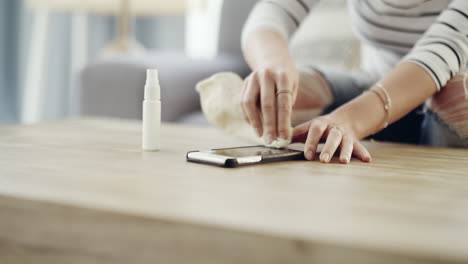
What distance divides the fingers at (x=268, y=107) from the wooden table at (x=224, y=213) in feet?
0.40

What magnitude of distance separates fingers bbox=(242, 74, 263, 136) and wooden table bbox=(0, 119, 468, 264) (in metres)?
0.16

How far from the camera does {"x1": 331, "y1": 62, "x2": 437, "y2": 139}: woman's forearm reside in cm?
81

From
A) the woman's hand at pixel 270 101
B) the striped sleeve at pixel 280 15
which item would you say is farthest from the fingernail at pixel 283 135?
the striped sleeve at pixel 280 15

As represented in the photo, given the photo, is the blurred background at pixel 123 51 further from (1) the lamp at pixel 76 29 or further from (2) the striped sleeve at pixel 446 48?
(2) the striped sleeve at pixel 446 48

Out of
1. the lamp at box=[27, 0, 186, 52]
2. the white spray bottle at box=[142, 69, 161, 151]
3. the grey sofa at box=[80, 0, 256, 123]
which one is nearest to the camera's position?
the white spray bottle at box=[142, 69, 161, 151]

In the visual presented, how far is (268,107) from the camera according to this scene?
0.73 m

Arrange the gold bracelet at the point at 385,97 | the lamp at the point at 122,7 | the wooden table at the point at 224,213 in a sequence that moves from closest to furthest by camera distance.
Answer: the wooden table at the point at 224,213 < the gold bracelet at the point at 385,97 < the lamp at the point at 122,7

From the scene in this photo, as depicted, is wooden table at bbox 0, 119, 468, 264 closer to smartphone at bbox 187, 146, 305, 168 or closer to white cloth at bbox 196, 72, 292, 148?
smartphone at bbox 187, 146, 305, 168

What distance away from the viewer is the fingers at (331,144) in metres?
0.67

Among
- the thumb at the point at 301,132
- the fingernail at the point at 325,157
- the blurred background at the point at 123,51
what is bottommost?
the fingernail at the point at 325,157

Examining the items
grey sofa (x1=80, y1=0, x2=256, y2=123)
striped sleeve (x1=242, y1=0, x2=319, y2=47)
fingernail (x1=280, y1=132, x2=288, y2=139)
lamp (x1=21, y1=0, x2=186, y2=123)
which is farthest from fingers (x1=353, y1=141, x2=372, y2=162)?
lamp (x1=21, y1=0, x2=186, y2=123)

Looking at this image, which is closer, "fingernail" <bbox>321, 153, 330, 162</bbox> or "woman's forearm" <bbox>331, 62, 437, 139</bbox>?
"fingernail" <bbox>321, 153, 330, 162</bbox>

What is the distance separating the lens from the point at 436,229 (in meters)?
0.36

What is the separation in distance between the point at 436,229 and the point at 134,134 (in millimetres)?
672
